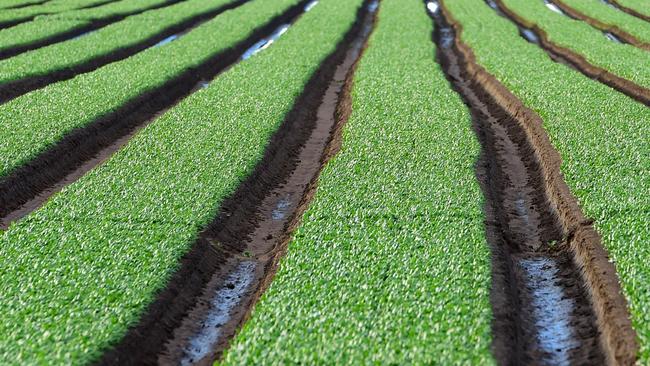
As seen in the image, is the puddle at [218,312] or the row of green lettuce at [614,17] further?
the row of green lettuce at [614,17]

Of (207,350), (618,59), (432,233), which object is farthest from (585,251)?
(618,59)

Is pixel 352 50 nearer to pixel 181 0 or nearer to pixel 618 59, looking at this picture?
pixel 618 59

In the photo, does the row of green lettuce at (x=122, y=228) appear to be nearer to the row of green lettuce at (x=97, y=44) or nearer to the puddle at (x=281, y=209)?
the puddle at (x=281, y=209)

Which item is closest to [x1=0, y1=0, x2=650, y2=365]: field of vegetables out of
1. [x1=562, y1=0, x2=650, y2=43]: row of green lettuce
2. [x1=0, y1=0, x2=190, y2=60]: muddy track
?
[x1=0, y1=0, x2=190, y2=60]: muddy track

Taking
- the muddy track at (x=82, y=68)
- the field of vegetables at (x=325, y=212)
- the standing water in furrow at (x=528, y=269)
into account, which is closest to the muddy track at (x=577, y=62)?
the field of vegetables at (x=325, y=212)

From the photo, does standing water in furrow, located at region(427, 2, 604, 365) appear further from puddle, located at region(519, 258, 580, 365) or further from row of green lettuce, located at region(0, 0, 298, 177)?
row of green lettuce, located at region(0, 0, 298, 177)

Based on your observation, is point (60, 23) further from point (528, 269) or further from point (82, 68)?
point (528, 269)

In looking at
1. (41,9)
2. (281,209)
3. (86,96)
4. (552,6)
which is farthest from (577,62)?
(41,9)
